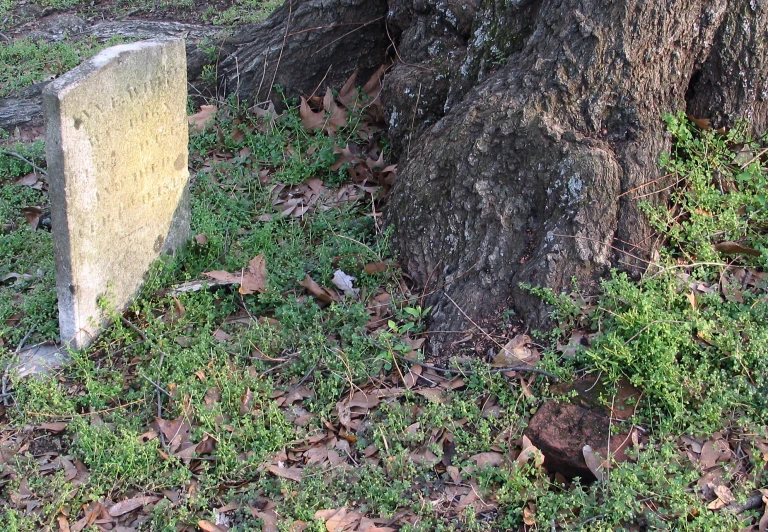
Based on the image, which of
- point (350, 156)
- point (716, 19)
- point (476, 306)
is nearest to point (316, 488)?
point (476, 306)

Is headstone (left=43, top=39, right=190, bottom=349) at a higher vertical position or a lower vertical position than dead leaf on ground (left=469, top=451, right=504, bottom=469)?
higher

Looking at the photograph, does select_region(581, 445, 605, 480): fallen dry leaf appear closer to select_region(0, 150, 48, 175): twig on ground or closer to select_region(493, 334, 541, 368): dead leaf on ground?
select_region(493, 334, 541, 368): dead leaf on ground

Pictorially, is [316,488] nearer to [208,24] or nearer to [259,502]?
[259,502]

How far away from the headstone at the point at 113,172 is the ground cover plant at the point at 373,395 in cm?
18

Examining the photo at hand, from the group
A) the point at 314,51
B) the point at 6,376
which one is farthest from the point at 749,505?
the point at 314,51

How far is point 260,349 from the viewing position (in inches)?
147

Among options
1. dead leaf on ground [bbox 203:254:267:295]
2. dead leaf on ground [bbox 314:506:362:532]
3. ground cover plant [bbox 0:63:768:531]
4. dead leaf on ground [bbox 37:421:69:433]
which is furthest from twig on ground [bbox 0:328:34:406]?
dead leaf on ground [bbox 314:506:362:532]

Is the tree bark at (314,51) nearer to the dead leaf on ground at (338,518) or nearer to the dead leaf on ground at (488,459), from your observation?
the dead leaf on ground at (488,459)

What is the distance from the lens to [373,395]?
11.4ft

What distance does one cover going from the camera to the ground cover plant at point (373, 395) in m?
2.96

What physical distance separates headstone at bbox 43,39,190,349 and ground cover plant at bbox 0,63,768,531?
0.18 m

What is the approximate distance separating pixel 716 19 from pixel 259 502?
313cm

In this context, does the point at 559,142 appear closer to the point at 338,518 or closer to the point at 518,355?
the point at 518,355

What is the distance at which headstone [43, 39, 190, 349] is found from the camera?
3.43 meters
